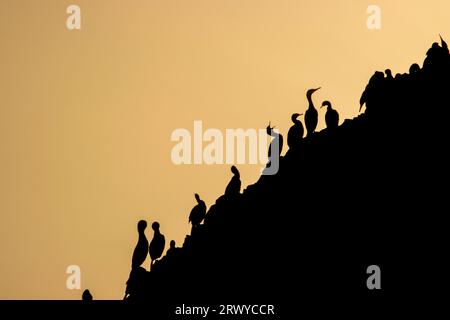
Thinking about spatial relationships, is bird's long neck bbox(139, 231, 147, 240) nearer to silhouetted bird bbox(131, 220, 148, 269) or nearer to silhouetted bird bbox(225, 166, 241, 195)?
silhouetted bird bbox(131, 220, 148, 269)

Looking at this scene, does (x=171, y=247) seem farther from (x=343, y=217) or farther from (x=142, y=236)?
(x=343, y=217)

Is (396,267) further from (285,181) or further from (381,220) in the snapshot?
(285,181)

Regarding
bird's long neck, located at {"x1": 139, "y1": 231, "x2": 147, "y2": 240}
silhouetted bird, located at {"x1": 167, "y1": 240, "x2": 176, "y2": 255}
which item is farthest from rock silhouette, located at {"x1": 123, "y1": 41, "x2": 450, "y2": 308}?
bird's long neck, located at {"x1": 139, "y1": 231, "x2": 147, "y2": 240}

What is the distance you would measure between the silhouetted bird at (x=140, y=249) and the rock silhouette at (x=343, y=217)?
1934mm

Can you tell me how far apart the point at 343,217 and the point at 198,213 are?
22.8ft

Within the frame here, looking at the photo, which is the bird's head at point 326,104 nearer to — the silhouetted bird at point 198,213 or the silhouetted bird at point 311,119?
the silhouetted bird at point 311,119

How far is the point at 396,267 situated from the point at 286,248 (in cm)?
433

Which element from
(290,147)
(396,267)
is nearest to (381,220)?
(396,267)

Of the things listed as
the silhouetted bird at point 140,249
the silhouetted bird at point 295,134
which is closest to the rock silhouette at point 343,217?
the silhouetted bird at point 295,134

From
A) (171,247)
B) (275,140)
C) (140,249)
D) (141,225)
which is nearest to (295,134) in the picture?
(275,140)

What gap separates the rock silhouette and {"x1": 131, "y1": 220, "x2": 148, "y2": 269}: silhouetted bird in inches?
76.2

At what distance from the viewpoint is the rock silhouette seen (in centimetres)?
4097

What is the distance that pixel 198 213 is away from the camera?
157 ft

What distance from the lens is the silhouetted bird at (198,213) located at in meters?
47.6
